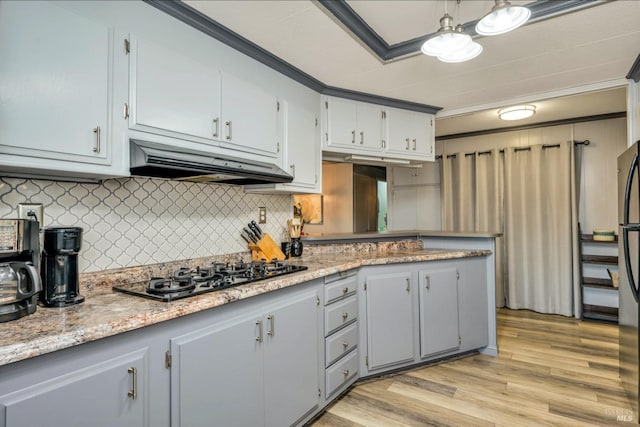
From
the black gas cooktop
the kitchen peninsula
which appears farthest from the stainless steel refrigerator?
the black gas cooktop

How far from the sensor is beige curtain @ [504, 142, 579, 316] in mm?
4031

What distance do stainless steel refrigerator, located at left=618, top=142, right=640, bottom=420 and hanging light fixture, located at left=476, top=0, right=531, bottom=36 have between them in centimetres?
117

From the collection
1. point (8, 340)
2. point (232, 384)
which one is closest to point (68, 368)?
point (8, 340)

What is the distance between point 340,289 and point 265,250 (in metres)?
0.67

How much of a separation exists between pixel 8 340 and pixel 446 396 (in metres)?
2.40

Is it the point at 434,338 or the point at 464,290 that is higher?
the point at 464,290

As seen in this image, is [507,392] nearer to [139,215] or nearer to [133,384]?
[133,384]

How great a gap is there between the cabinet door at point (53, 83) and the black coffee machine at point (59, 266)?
306mm

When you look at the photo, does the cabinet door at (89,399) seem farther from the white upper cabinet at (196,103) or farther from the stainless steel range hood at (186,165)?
the white upper cabinet at (196,103)

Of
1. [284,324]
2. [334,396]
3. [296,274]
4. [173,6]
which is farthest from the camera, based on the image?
[334,396]

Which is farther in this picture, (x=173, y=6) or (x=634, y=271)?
(x=634, y=271)

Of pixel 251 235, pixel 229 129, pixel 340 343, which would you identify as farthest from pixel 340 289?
pixel 229 129

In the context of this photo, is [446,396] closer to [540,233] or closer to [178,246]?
[178,246]

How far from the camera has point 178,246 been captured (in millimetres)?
2092
